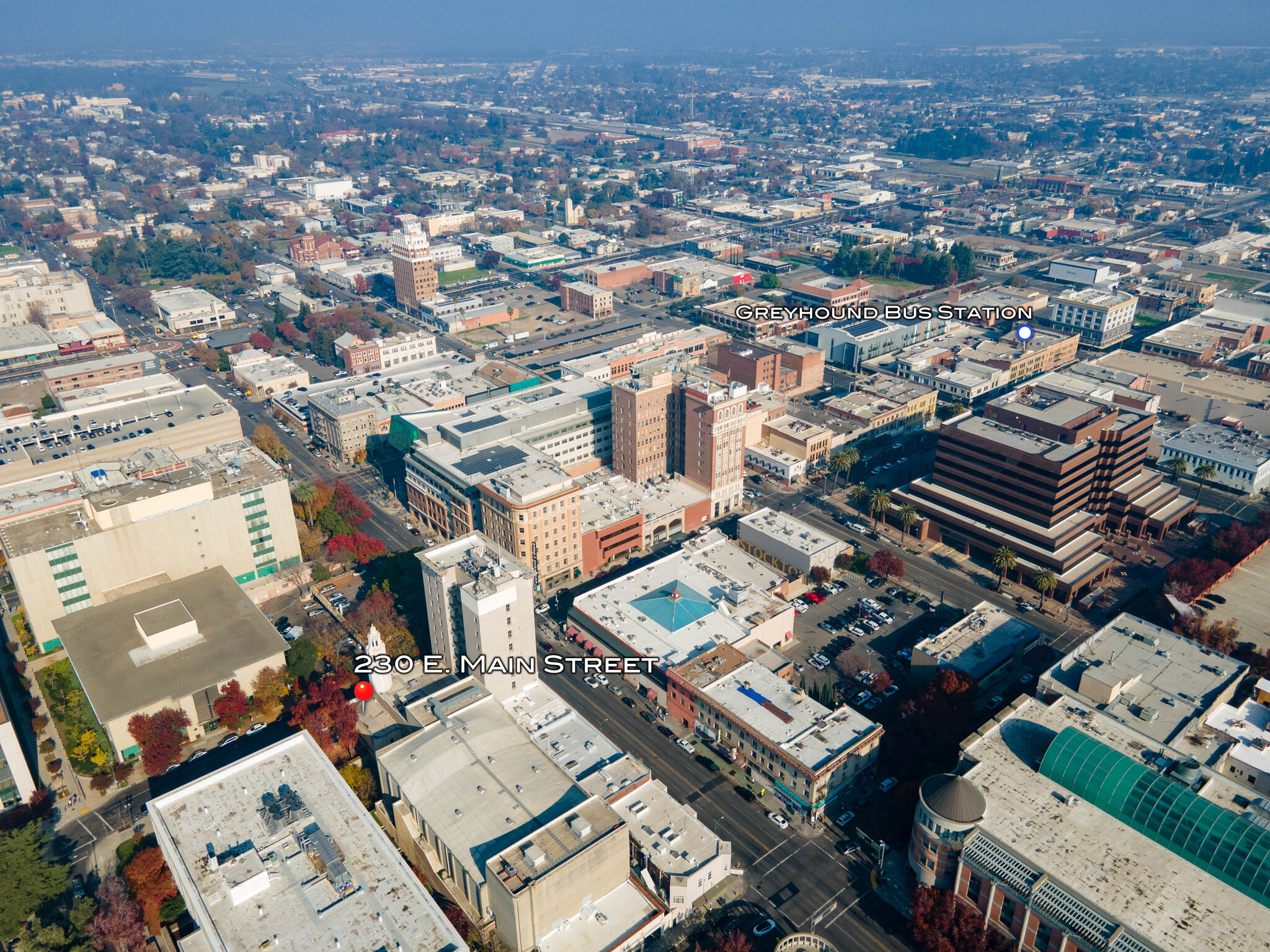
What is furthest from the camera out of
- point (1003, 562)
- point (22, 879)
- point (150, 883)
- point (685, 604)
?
point (1003, 562)

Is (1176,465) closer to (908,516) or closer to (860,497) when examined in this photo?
(908,516)

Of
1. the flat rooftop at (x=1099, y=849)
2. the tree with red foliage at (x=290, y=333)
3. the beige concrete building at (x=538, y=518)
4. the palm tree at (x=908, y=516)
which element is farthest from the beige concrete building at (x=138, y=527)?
the tree with red foliage at (x=290, y=333)

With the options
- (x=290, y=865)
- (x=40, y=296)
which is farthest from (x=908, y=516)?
(x=40, y=296)

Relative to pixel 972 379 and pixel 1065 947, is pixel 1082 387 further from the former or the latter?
pixel 1065 947

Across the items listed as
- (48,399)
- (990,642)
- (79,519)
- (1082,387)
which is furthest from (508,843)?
(48,399)

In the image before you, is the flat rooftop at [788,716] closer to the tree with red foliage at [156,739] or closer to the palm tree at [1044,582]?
the palm tree at [1044,582]

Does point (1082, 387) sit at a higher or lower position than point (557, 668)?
higher
